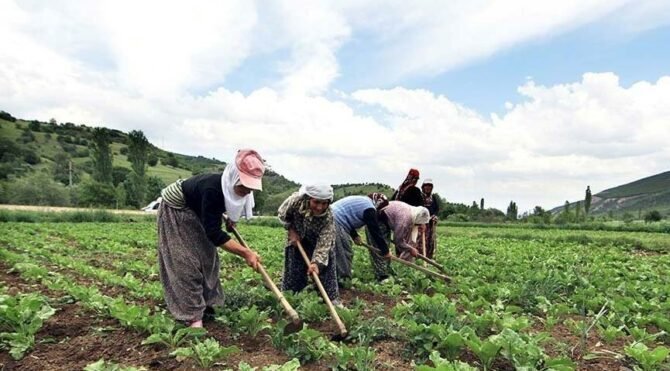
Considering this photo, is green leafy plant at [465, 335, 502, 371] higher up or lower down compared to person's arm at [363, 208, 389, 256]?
lower down

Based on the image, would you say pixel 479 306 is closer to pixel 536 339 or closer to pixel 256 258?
pixel 536 339

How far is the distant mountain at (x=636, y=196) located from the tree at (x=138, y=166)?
70481 millimetres

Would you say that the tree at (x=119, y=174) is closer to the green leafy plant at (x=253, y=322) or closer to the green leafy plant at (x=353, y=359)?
the green leafy plant at (x=253, y=322)

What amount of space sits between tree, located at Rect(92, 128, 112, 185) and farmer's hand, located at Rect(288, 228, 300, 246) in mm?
54614

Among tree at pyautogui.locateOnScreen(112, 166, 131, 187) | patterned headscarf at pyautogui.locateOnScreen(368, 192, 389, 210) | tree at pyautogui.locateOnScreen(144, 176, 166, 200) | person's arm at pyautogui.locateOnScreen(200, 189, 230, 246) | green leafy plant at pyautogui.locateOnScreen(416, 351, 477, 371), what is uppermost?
tree at pyautogui.locateOnScreen(112, 166, 131, 187)

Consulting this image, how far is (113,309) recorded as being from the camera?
162 inches

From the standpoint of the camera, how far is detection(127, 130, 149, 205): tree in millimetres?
54594

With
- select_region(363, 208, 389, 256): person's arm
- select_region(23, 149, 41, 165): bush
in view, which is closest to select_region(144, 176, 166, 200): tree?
select_region(23, 149, 41, 165): bush

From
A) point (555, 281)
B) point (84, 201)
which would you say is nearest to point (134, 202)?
point (84, 201)

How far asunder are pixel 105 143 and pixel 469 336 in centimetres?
5784

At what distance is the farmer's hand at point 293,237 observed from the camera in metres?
5.54

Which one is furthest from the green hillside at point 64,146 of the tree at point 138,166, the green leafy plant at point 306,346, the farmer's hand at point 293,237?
the green leafy plant at point 306,346

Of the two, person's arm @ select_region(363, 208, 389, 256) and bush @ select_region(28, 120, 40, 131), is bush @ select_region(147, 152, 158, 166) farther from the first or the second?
person's arm @ select_region(363, 208, 389, 256)

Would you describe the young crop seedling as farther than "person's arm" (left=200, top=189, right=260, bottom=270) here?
No
